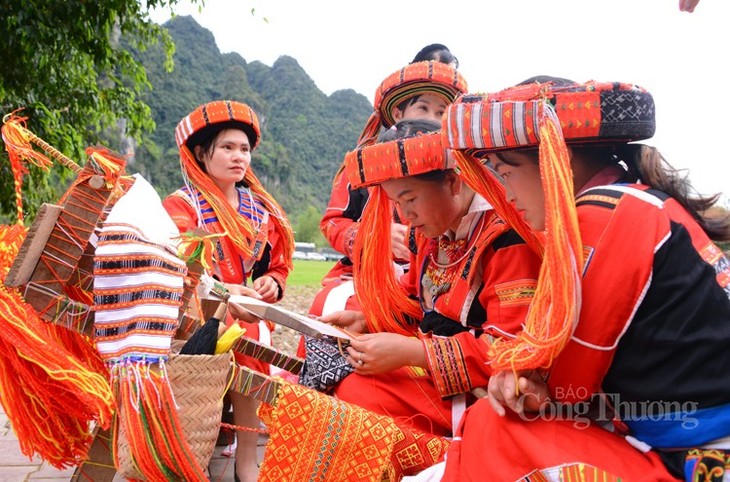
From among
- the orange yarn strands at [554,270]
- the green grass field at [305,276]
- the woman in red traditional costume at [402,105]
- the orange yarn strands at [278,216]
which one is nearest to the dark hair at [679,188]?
the orange yarn strands at [554,270]

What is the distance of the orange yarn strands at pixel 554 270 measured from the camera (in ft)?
4.45

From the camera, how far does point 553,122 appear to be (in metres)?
1.47

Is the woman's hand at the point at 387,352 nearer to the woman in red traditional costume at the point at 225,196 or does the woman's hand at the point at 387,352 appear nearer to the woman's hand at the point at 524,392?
the woman's hand at the point at 524,392

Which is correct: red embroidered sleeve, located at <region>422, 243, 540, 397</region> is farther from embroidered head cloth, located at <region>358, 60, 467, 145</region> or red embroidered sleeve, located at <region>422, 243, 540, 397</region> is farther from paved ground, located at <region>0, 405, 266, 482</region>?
paved ground, located at <region>0, 405, 266, 482</region>

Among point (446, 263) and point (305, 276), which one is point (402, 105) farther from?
point (305, 276)

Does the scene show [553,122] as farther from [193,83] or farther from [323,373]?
[193,83]

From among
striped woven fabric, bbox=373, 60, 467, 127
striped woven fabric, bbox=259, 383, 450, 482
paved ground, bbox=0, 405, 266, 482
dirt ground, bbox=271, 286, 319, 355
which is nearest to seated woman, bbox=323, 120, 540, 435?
striped woven fabric, bbox=259, 383, 450, 482

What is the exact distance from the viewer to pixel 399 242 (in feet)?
10.2

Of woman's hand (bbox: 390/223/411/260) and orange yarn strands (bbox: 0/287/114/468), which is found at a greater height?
woman's hand (bbox: 390/223/411/260)

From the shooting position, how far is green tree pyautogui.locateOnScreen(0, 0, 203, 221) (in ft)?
17.0

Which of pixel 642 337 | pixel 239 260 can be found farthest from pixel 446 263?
pixel 239 260

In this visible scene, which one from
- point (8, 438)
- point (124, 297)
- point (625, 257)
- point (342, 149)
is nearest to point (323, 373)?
point (124, 297)

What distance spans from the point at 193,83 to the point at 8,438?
242 ft

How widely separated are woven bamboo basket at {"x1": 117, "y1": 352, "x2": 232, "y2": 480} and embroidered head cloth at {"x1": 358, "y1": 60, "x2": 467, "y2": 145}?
176 cm
